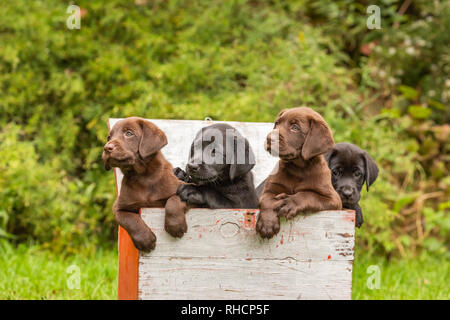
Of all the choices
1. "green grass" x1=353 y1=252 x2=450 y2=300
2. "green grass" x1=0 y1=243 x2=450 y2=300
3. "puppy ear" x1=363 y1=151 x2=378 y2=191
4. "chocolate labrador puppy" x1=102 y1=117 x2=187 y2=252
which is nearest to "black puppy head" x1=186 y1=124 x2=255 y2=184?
"chocolate labrador puppy" x1=102 y1=117 x2=187 y2=252

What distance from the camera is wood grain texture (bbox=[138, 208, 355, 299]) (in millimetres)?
2637

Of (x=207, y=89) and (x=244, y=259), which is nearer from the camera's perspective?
(x=244, y=259)

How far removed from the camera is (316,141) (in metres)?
2.75

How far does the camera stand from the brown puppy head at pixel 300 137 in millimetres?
2727

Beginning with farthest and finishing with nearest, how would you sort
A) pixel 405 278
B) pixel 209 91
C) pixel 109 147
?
pixel 209 91 → pixel 405 278 → pixel 109 147

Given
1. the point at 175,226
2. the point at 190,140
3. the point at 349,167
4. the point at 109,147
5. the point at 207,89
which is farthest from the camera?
the point at 207,89

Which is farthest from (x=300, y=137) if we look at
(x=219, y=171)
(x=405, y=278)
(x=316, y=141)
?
(x=405, y=278)

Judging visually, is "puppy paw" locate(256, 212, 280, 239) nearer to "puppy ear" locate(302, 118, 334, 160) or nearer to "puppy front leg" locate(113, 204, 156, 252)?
"puppy ear" locate(302, 118, 334, 160)

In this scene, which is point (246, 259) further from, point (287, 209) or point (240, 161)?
point (240, 161)

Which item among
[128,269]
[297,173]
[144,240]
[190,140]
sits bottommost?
[128,269]

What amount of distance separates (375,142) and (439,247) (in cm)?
165

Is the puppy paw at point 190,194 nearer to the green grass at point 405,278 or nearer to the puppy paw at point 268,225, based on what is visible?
the puppy paw at point 268,225

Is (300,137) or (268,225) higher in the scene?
(300,137)

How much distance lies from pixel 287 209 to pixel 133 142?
0.94 metres
